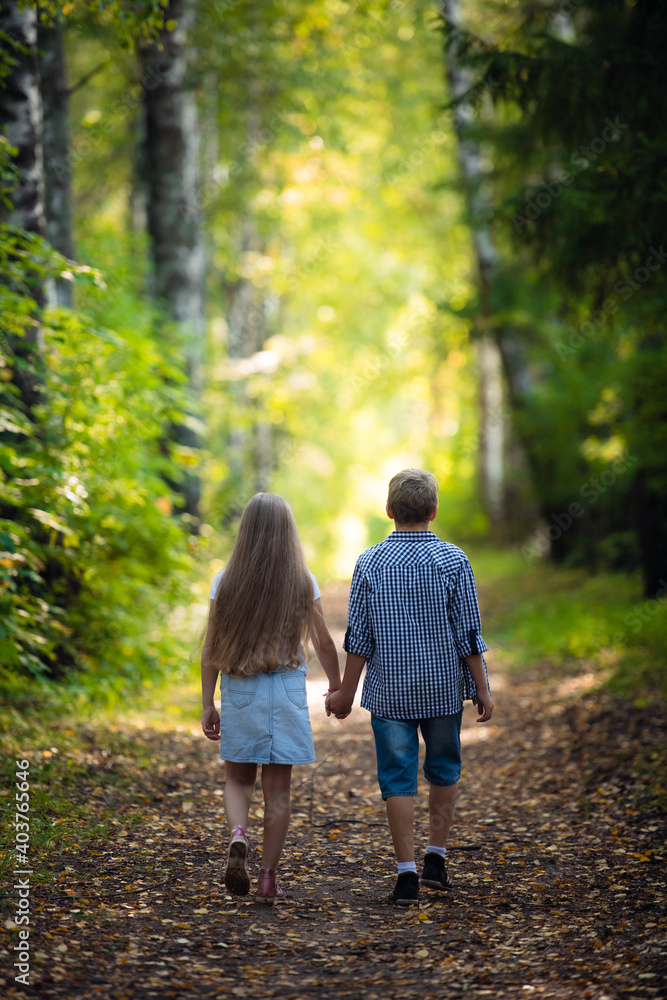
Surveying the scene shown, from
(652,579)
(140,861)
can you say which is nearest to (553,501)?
(652,579)

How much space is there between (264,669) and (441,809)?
107cm

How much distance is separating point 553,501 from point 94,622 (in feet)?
35.2

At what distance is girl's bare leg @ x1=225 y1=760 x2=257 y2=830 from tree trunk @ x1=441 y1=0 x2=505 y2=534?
10520mm

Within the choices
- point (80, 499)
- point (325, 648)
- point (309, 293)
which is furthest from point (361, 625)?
point (309, 293)

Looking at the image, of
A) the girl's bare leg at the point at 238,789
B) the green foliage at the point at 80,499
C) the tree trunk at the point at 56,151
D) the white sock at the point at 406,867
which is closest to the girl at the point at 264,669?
the girl's bare leg at the point at 238,789

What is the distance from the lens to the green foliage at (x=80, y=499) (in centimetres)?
577

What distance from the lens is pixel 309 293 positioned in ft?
80.3

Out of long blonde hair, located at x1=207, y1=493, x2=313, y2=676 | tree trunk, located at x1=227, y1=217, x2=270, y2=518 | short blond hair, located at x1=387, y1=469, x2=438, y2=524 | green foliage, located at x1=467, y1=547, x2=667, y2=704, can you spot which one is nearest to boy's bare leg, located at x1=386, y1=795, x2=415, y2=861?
long blonde hair, located at x1=207, y1=493, x2=313, y2=676

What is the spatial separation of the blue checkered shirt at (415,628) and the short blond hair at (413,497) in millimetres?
110

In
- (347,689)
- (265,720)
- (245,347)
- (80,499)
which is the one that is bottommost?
(265,720)

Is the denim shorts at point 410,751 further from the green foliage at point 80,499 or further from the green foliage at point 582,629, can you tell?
the green foliage at point 582,629

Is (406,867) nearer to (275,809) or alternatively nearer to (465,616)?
(275,809)

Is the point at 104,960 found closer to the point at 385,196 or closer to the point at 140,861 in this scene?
the point at 140,861

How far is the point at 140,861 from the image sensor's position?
169 inches
